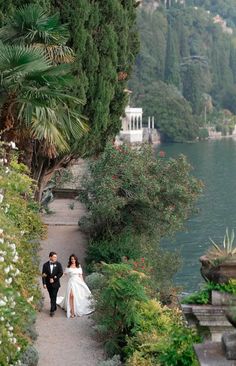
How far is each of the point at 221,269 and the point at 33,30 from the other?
357 inches

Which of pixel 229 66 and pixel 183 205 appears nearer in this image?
pixel 183 205

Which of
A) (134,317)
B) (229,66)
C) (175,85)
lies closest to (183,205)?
(134,317)

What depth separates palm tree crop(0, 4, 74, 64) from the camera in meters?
13.5

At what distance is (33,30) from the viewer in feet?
44.2

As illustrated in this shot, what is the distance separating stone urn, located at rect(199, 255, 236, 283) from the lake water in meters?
15.1

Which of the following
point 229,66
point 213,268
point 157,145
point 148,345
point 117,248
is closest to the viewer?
point 213,268

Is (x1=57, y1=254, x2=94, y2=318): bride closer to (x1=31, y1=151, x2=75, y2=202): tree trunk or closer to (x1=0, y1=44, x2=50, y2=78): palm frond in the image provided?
(x1=0, y1=44, x2=50, y2=78): palm frond

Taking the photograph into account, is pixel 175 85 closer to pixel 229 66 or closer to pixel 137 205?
pixel 229 66

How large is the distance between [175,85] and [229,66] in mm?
32564

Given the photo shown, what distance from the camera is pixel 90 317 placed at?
11.3 m

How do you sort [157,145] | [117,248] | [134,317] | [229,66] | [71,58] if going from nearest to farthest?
[134,317]
[71,58]
[117,248]
[157,145]
[229,66]

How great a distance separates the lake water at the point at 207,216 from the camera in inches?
1139

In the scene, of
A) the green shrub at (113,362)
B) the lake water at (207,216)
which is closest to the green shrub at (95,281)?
the green shrub at (113,362)

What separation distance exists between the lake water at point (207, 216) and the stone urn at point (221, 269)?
15101mm
